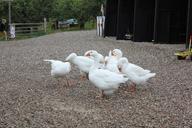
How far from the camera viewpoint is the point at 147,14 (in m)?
33.0

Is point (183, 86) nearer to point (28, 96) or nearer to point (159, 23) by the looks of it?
point (28, 96)

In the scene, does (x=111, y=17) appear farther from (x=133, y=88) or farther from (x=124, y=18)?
(x=133, y=88)

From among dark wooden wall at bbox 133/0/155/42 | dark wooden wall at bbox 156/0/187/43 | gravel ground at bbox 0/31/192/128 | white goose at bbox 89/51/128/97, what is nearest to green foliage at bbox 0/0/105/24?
dark wooden wall at bbox 133/0/155/42

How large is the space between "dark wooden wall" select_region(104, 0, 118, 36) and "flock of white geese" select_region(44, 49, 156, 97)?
2659 cm

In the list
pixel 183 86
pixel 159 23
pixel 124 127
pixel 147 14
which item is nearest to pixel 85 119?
pixel 124 127

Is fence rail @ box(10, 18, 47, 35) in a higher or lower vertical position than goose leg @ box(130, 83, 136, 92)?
lower

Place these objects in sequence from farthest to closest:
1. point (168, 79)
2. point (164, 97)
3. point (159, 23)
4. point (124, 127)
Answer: point (159, 23)
point (168, 79)
point (164, 97)
point (124, 127)

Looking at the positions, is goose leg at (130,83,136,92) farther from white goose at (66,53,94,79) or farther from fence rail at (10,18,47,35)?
fence rail at (10,18,47,35)

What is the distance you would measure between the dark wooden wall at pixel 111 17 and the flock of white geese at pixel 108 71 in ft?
87.2

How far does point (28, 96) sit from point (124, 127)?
3713mm

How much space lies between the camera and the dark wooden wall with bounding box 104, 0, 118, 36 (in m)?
40.5

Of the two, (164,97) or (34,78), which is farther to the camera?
(34,78)

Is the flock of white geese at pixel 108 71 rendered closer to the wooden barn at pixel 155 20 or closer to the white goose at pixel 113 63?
the white goose at pixel 113 63

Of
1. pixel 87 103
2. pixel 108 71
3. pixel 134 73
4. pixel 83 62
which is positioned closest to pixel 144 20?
pixel 83 62
